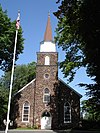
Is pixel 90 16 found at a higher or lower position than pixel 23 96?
higher

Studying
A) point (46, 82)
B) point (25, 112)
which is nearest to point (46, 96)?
point (46, 82)

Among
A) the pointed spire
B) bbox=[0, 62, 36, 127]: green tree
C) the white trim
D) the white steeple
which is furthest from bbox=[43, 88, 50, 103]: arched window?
bbox=[0, 62, 36, 127]: green tree

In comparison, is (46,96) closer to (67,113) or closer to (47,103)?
(47,103)

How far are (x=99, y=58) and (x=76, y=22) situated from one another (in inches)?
80.0

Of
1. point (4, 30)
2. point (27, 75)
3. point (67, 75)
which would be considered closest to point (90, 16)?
point (67, 75)

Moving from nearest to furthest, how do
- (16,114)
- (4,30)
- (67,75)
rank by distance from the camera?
(67,75)
(4,30)
(16,114)

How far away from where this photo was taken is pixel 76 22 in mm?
10789

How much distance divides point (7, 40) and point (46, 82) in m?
10.1

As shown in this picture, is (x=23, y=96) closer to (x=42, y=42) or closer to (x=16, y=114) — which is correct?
(x=16, y=114)

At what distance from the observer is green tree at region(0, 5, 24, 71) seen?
2831 cm

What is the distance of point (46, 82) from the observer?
116ft

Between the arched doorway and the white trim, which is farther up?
the white trim

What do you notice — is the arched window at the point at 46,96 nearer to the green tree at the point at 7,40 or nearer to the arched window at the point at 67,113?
the arched window at the point at 67,113

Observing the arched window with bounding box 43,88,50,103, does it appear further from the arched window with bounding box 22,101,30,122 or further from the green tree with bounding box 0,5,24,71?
the green tree with bounding box 0,5,24,71
